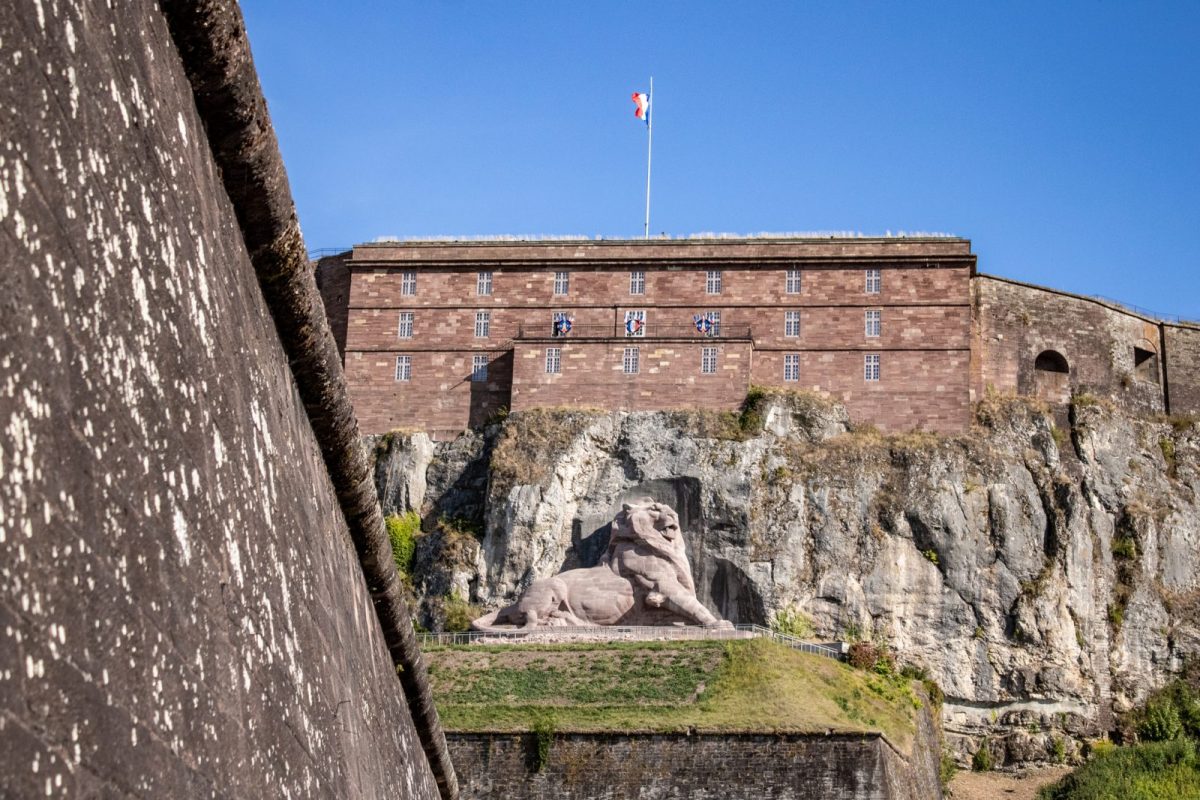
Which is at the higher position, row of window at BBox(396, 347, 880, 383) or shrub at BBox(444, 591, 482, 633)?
row of window at BBox(396, 347, 880, 383)

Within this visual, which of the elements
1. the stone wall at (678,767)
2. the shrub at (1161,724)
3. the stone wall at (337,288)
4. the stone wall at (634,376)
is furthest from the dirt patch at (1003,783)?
the stone wall at (337,288)

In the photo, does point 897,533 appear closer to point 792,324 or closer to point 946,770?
point 946,770

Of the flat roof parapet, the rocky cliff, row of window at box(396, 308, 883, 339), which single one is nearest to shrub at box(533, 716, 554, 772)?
the rocky cliff

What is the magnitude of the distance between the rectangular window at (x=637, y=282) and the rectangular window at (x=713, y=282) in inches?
78.1

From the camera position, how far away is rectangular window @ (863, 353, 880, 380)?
173 ft

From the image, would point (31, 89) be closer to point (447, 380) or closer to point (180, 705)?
point (180, 705)

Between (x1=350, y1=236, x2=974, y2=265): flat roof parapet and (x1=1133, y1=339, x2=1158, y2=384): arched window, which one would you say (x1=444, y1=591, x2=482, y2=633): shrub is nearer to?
(x1=350, y1=236, x2=974, y2=265): flat roof parapet

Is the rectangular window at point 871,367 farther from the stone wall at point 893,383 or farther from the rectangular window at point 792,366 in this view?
the rectangular window at point 792,366

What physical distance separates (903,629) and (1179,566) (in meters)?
9.46

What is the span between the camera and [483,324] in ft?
181

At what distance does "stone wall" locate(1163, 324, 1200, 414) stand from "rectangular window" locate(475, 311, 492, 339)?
874 inches

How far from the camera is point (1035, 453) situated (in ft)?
169

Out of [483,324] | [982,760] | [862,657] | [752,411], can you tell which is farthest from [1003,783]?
[483,324]

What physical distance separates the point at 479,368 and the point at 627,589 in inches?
543
